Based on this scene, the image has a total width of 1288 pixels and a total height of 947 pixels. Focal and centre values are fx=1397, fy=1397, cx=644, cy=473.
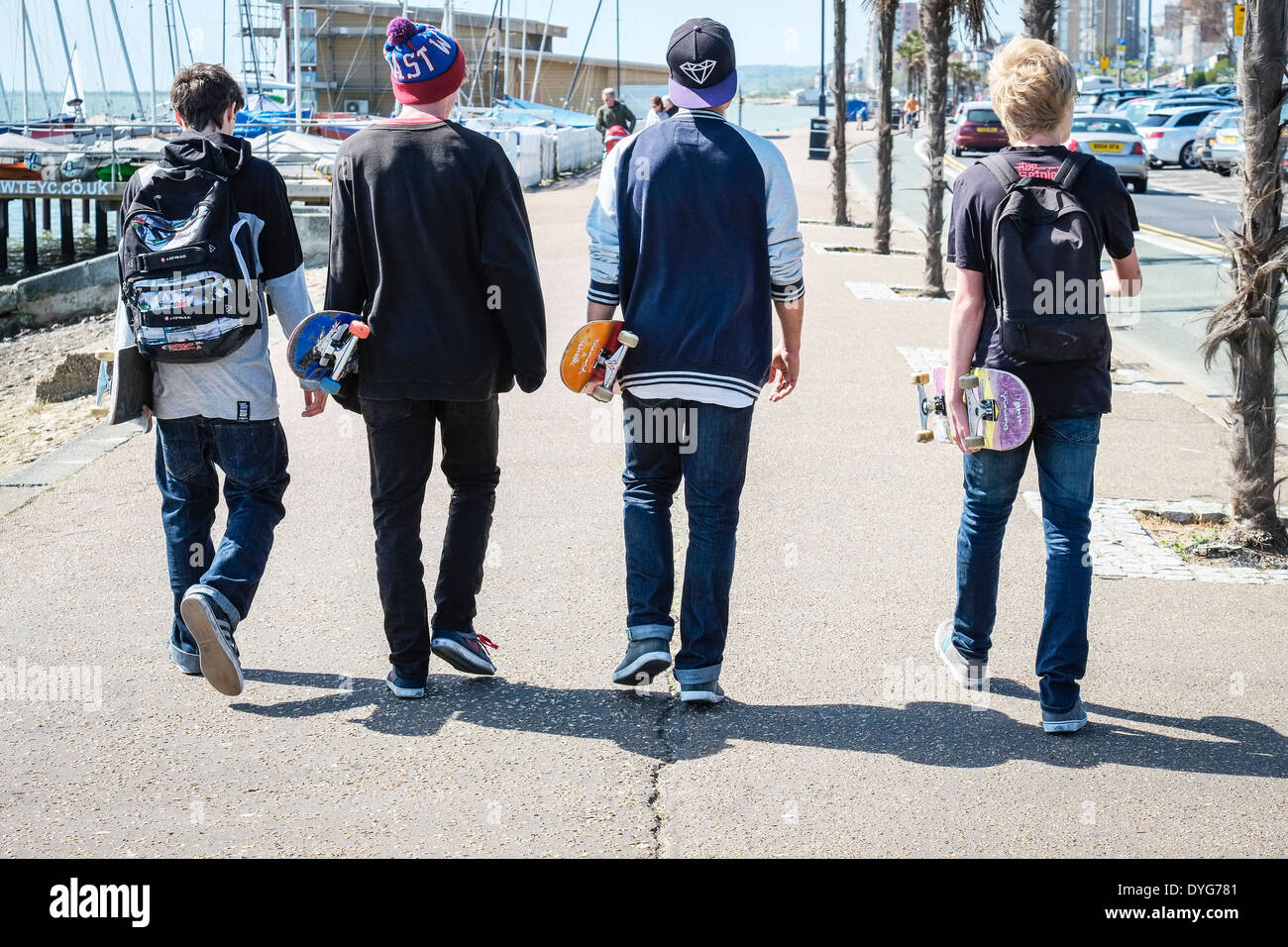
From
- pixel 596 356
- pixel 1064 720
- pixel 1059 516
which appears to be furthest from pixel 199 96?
pixel 1064 720

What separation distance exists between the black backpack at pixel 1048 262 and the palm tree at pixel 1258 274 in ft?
6.45

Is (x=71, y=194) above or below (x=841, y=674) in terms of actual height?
above

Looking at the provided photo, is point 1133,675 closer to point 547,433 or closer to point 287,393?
point 547,433

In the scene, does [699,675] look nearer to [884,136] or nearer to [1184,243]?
[884,136]

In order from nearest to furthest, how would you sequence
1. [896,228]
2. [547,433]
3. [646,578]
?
[646,578]
[547,433]
[896,228]

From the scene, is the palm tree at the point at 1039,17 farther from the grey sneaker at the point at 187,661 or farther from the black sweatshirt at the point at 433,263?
the grey sneaker at the point at 187,661

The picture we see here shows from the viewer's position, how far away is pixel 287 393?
951 centimetres

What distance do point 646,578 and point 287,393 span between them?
5.76 m

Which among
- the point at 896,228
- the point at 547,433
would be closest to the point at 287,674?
the point at 547,433

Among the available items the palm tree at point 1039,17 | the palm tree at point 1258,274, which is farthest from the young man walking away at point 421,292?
the palm tree at point 1039,17

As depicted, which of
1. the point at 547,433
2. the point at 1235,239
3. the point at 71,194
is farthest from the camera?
the point at 71,194

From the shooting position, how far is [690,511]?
172 inches
